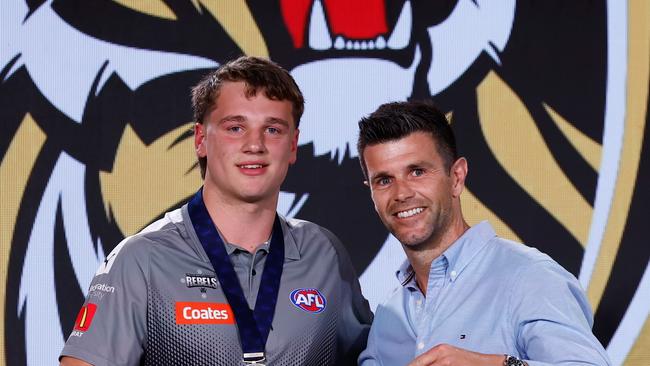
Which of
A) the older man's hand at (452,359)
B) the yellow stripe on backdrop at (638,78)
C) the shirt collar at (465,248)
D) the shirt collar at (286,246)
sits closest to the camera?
the older man's hand at (452,359)

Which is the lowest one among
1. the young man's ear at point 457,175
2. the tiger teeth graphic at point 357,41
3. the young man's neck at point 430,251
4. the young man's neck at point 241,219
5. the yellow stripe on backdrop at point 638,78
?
the young man's neck at point 430,251

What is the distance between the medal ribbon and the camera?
2.48 m

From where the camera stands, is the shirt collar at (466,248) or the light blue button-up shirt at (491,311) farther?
the shirt collar at (466,248)

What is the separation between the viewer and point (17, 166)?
3779mm

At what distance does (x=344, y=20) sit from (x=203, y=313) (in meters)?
1.77

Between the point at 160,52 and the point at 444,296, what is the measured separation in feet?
6.36

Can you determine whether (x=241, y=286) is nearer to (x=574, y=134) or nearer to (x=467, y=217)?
(x=467, y=217)

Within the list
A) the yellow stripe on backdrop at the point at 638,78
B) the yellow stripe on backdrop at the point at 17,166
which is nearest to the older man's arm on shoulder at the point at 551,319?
the yellow stripe on backdrop at the point at 638,78

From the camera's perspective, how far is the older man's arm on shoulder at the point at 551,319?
206 cm

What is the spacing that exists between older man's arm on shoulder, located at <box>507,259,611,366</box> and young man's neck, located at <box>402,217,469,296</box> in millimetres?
311

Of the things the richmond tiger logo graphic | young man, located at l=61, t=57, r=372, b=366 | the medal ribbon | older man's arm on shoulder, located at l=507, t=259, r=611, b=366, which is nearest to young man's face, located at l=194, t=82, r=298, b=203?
young man, located at l=61, t=57, r=372, b=366

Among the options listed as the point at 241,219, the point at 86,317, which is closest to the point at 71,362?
the point at 86,317

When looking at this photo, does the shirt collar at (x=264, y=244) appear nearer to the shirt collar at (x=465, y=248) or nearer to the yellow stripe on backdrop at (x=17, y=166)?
the shirt collar at (x=465, y=248)

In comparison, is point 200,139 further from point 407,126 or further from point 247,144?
point 407,126
